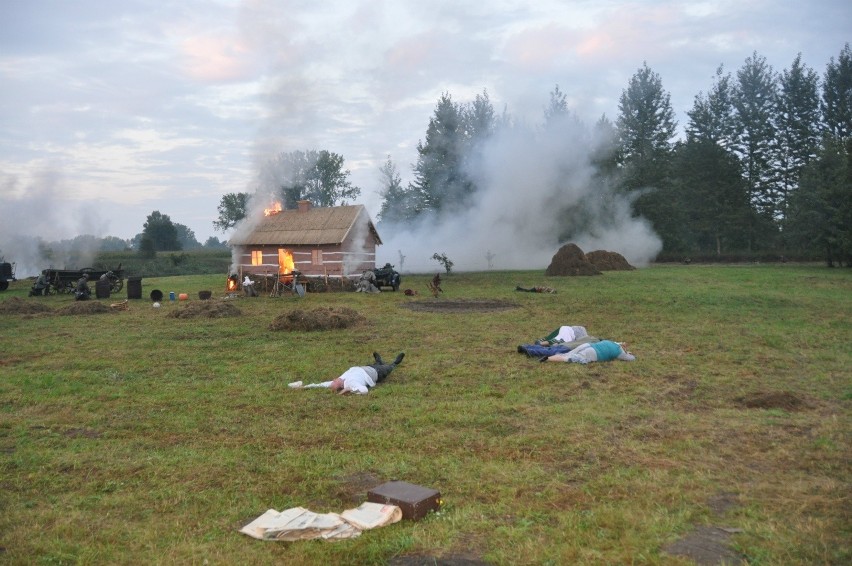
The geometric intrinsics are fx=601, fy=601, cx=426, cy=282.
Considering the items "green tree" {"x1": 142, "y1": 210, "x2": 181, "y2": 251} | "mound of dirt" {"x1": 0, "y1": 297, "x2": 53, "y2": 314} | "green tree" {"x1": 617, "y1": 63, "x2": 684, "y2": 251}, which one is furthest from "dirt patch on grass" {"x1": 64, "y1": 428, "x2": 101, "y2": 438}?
"green tree" {"x1": 142, "y1": 210, "x2": 181, "y2": 251}

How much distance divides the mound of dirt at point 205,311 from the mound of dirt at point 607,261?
2727 centimetres

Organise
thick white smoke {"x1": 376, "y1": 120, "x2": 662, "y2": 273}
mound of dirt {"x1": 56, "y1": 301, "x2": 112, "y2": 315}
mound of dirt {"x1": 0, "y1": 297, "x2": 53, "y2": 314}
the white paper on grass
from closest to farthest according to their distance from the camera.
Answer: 1. the white paper on grass
2. mound of dirt {"x1": 56, "y1": 301, "x2": 112, "y2": 315}
3. mound of dirt {"x1": 0, "y1": 297, "x2": 53, "y2": 314}
4. thick white smoke {"x1": 376, "y1": 120, "x2": 662, "y2": 273}

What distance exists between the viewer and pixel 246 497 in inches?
212

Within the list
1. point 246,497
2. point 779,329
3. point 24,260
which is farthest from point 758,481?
point 24,260

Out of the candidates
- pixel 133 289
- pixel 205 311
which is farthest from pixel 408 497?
pixel 133 289

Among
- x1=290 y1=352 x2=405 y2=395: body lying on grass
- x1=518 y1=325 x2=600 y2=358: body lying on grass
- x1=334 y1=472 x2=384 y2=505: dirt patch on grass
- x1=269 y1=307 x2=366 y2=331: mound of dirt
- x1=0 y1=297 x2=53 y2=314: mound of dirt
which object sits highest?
x1=0 y1=297 x2=53 y2=314: mound of dirt

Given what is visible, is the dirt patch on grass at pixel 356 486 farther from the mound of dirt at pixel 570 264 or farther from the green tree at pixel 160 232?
the green tree at pixel 160 232

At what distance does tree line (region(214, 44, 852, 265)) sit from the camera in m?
50.6

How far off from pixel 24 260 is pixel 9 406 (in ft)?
114

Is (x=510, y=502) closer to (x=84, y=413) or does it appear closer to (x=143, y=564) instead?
(x=143, y=564)

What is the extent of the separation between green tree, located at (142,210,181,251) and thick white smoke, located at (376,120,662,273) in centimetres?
4625

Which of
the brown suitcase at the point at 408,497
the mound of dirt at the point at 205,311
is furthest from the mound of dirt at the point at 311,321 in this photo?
the brown suitcase at the point at 408,497

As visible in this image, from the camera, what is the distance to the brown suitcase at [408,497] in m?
4.78

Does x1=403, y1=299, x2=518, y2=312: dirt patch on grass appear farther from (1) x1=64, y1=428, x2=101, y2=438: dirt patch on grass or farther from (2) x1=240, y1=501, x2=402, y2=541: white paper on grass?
(2) x1=240, y1=501, x2=402, y2=541: white paper on grass
